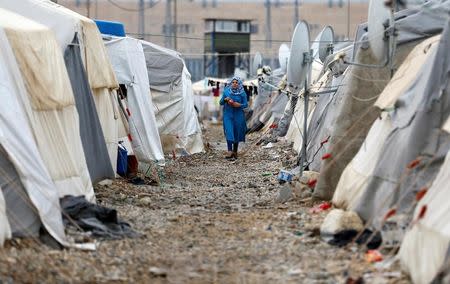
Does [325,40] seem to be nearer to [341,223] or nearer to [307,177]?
[307,177]

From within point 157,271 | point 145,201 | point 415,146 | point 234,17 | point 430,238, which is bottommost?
point 145,201

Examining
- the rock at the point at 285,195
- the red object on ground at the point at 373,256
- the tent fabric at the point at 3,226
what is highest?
the tent fabric at the point at 3,226

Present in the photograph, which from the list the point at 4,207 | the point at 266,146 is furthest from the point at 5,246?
the point at 266,146

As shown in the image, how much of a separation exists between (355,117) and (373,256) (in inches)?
148

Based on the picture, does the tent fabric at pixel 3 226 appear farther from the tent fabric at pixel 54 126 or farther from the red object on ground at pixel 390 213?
the red object on ground at pixel 390 213

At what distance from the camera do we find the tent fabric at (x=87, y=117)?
12594mm

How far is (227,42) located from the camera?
161 ft

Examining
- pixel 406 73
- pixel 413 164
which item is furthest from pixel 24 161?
pixel 406 73

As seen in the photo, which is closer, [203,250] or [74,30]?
[203,250]

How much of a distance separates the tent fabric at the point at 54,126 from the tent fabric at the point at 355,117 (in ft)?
9.05

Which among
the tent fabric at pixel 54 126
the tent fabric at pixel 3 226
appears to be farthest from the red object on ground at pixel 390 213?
the tent fabric at pixel 54 126

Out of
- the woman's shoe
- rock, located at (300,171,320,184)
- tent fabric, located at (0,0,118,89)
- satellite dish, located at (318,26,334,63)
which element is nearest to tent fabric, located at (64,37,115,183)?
tent fabric, located at (0,0,118,89)

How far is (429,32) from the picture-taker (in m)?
11.2

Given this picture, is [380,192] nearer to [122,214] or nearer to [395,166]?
[395,166]
